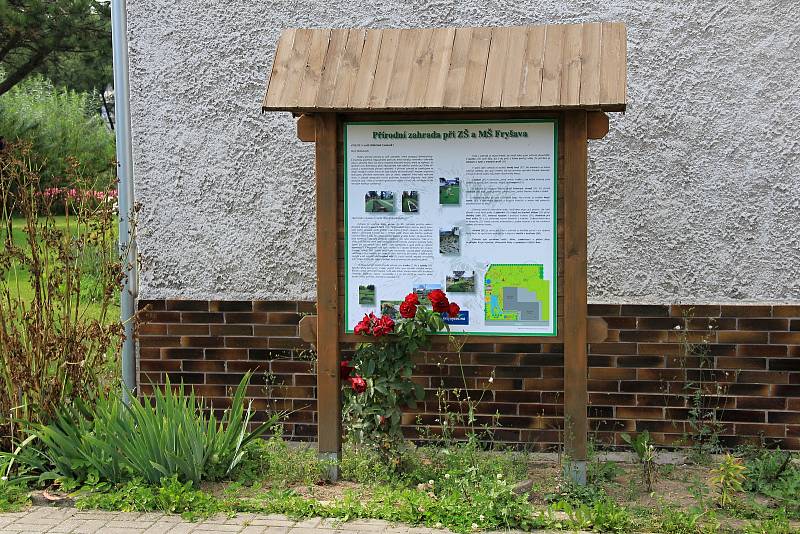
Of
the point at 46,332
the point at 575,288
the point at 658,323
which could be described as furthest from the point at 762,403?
the point at 46,332

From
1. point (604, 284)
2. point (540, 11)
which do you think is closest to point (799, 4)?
point (540, 11)

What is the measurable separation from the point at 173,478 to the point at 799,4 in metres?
4.50

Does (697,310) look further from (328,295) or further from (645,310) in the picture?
(328,295)

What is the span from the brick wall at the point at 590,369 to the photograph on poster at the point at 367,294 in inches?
36.7

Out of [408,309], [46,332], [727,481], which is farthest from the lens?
[46,332]

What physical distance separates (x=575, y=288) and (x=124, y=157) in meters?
3.15

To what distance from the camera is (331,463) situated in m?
5.41

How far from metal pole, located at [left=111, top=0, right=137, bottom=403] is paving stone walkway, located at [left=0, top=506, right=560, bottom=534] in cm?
169

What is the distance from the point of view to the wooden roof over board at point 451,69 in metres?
5.04

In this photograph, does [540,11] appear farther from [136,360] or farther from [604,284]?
[136,360]

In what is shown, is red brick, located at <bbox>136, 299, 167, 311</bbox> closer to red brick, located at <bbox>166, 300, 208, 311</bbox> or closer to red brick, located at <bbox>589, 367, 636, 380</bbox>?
red brick, located at <bbox>166, 300, 208, 311</bbox>

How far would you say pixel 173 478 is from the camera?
202 inches

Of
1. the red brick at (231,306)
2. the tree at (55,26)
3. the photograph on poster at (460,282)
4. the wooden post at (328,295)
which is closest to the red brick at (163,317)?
the red brick at (231,306)

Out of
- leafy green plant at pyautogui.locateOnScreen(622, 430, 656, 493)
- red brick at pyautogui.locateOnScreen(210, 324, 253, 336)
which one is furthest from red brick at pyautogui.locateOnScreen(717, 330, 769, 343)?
red brick at pyautogui.locateOnScreen(210, 324, 253, 336)
